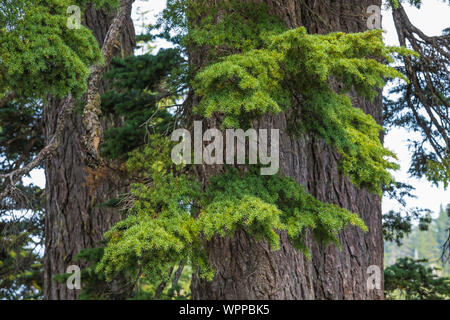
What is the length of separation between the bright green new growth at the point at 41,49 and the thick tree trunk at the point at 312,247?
1.54 m

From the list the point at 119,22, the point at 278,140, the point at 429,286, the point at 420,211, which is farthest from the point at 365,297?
the point at 119,22

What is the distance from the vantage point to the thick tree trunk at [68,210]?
7680mm

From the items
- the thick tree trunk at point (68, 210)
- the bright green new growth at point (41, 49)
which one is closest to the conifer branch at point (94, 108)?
the bright green new growth at point (41, 49)

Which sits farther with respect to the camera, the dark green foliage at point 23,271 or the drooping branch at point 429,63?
the dark green foliage at point 23,271

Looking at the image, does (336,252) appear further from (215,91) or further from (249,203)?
(215,91)

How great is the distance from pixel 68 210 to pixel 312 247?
4.07 m

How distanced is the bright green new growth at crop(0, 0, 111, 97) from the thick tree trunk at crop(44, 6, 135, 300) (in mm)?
3466

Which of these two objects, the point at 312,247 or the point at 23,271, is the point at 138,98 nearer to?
the point at 312,247

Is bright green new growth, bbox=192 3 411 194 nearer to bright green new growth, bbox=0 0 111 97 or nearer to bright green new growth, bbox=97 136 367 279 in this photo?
bright green new growth, bbox=97 136 367 279

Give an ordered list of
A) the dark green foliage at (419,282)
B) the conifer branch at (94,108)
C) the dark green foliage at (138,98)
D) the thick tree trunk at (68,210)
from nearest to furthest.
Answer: the conifer branch at (94,108) → the dark green foliage at (138,98) → the thick tree trunk at (68,210) → the dark green foliage at (419,282)

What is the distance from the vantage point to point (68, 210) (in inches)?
307

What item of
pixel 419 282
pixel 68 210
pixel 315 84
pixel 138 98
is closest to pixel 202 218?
pixel 315 84

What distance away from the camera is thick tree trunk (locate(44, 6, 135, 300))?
7680 millimetres

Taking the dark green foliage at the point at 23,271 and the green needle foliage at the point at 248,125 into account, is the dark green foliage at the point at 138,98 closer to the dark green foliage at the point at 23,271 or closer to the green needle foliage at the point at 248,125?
the green needle foliage at the point at 248,125
